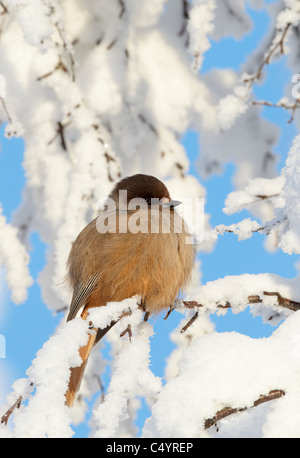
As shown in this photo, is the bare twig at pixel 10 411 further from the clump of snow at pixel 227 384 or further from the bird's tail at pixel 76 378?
the bird's tail at pixel 76 378

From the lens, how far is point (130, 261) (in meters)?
2.25

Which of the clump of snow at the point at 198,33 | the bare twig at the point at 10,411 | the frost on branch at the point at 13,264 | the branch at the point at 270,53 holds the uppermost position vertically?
the branch at the point at 270,53

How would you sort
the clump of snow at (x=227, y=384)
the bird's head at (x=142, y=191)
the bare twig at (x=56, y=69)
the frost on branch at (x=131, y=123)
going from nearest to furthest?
the clump of snow at (x=227, y=384) → the frost on branch at (x=131, y=123) → the bird's head at (x=142, y=191) → the bare twig at (x=56, y=69)

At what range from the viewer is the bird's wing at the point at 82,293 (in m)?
2.32

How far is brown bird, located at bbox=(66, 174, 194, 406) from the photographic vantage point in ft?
7.39

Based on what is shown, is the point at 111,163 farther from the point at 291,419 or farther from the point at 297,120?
the point at 291,419

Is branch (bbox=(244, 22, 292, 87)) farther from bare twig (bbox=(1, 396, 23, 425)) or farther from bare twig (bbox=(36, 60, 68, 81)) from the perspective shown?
bare twig (bbox=(1, 396, 23, 425))

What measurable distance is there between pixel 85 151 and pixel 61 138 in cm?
33

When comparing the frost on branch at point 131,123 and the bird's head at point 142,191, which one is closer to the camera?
the frost on branch at point 131,123

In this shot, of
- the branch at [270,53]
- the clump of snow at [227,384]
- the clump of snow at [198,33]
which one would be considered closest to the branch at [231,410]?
the clump of snow at [227,384]

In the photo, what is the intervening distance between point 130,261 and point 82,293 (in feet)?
0.85

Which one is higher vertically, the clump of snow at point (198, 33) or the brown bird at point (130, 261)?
the clump of snow at point (198, 33)

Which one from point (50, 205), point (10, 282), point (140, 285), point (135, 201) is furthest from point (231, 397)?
point (50, 205)

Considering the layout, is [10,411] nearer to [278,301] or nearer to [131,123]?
[278,301]
